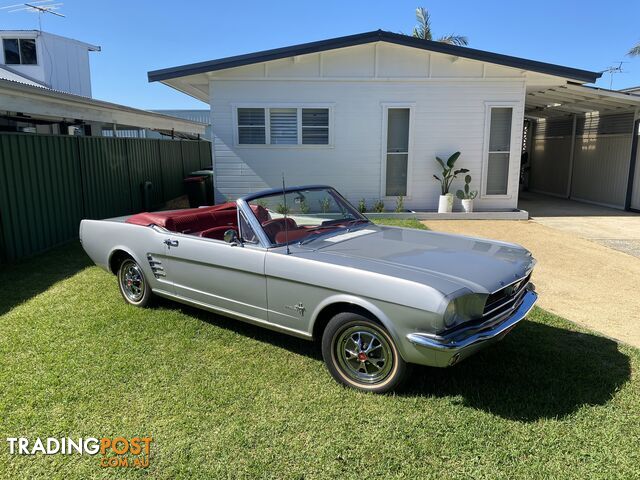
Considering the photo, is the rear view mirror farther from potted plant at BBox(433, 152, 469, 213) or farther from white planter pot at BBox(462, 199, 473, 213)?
white planter pot at BBox(462, 199, 473, 213)

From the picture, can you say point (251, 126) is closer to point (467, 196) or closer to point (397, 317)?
point (467, 196)

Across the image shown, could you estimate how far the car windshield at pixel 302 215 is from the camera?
4.11 metres

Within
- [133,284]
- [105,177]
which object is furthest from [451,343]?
[105,177]

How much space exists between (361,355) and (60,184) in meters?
7.50

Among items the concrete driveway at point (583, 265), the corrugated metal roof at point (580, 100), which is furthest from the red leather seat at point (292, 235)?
the corrugated metal roof at point (580, 100)

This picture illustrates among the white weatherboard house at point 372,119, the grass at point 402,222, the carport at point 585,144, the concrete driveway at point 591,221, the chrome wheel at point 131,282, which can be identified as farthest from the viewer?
the carport at point 585,144

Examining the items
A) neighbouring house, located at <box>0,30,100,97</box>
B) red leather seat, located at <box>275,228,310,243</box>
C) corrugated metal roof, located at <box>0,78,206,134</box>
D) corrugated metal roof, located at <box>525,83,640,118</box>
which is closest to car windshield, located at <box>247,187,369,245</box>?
red leather seat, located at <box>275,228,310,243</box>

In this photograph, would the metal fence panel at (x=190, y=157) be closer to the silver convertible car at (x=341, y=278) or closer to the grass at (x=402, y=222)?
the grass at (x=402, y=222)

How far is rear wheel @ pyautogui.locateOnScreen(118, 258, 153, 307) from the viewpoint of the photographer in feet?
16.8

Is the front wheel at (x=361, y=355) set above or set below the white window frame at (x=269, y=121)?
below

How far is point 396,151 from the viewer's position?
1195 centimetres

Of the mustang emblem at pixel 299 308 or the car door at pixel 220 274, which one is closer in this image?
the mustang emblem at pixel 299 308

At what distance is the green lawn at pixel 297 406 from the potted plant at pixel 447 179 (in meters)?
7.09

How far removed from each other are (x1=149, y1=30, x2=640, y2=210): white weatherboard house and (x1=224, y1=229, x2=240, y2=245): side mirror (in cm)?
790
